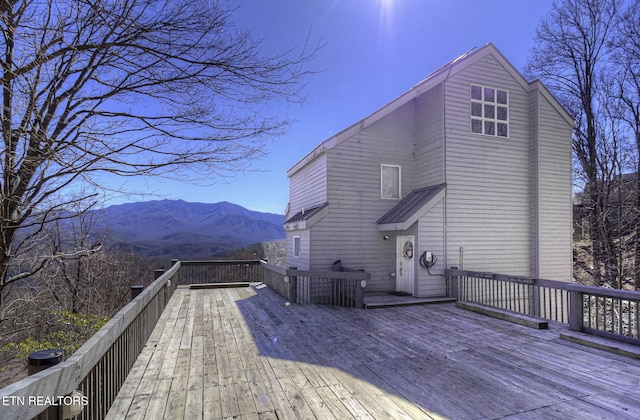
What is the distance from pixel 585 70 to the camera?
15695mm

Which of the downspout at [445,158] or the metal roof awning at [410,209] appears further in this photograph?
the downspout at [445,158]

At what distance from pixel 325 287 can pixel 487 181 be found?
5796 mm

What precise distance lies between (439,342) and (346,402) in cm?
256

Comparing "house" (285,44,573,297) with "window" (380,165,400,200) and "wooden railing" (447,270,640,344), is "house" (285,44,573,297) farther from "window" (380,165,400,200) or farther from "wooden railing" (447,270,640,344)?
"wooden railing" (447,270,640,344)

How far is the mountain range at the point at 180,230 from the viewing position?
19.4 meters

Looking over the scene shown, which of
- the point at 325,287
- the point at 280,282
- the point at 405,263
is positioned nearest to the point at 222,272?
the point at 280,282

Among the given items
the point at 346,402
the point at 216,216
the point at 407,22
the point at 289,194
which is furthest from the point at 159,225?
the point at 346,402

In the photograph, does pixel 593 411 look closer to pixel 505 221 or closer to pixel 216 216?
pixel 505 221

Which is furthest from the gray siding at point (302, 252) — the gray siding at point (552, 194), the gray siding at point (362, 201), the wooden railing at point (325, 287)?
the gray siding at point (552, 194)

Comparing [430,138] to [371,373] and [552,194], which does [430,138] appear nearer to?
[552,194]

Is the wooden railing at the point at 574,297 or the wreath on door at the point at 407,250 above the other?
the wreath on door at the point at 407,250

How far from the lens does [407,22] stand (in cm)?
1022

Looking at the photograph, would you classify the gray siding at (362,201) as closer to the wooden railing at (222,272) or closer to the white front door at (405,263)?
the white front door at (405,263)

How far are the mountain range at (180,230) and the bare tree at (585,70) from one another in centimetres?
1504
